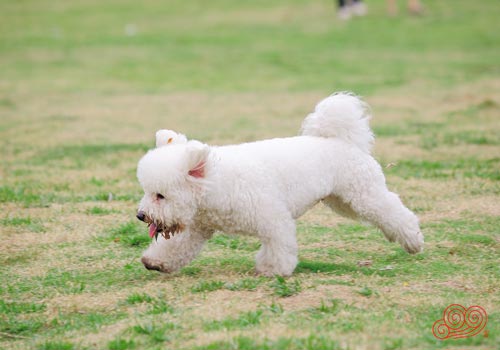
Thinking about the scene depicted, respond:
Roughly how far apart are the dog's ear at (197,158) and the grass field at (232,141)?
73 cm

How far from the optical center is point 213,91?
16938 millimetres

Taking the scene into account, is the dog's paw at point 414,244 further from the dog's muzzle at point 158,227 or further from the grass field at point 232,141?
the dog's muzzle at point 158,227

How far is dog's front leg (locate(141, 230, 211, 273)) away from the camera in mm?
5434

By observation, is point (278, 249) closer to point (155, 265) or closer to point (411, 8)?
point (155, 265)

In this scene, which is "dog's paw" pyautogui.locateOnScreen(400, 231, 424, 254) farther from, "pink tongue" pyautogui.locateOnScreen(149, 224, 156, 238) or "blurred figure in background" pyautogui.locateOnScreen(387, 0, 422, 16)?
"blurred figure in background" pyautogui.locateOnScreen(387, 0, 422, 16)

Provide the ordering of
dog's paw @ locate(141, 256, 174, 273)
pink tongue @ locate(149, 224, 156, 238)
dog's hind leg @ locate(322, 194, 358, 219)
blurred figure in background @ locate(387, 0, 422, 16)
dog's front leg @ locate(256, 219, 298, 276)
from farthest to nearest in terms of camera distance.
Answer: blurred figure in background @ locate(387, 0, 422, 16), dog's hind leg @ locate(322, 194, 358, 219), dog's paw @ locate(141, 256, 174, 273), dog's front leg @ locate(256, 219, 298, 276), pink tongue @ locate(149, 224, 156, 238)

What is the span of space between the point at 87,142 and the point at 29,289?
20.6ft

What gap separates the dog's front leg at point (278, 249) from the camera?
520 cm

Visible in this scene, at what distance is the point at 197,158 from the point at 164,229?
1.63 ft

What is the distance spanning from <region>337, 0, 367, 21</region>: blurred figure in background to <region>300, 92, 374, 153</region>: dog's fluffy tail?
21.0m

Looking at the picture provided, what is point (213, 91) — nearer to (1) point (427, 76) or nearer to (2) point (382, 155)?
(1) point (427, 76)

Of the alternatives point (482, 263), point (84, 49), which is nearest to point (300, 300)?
point (482, 263)
